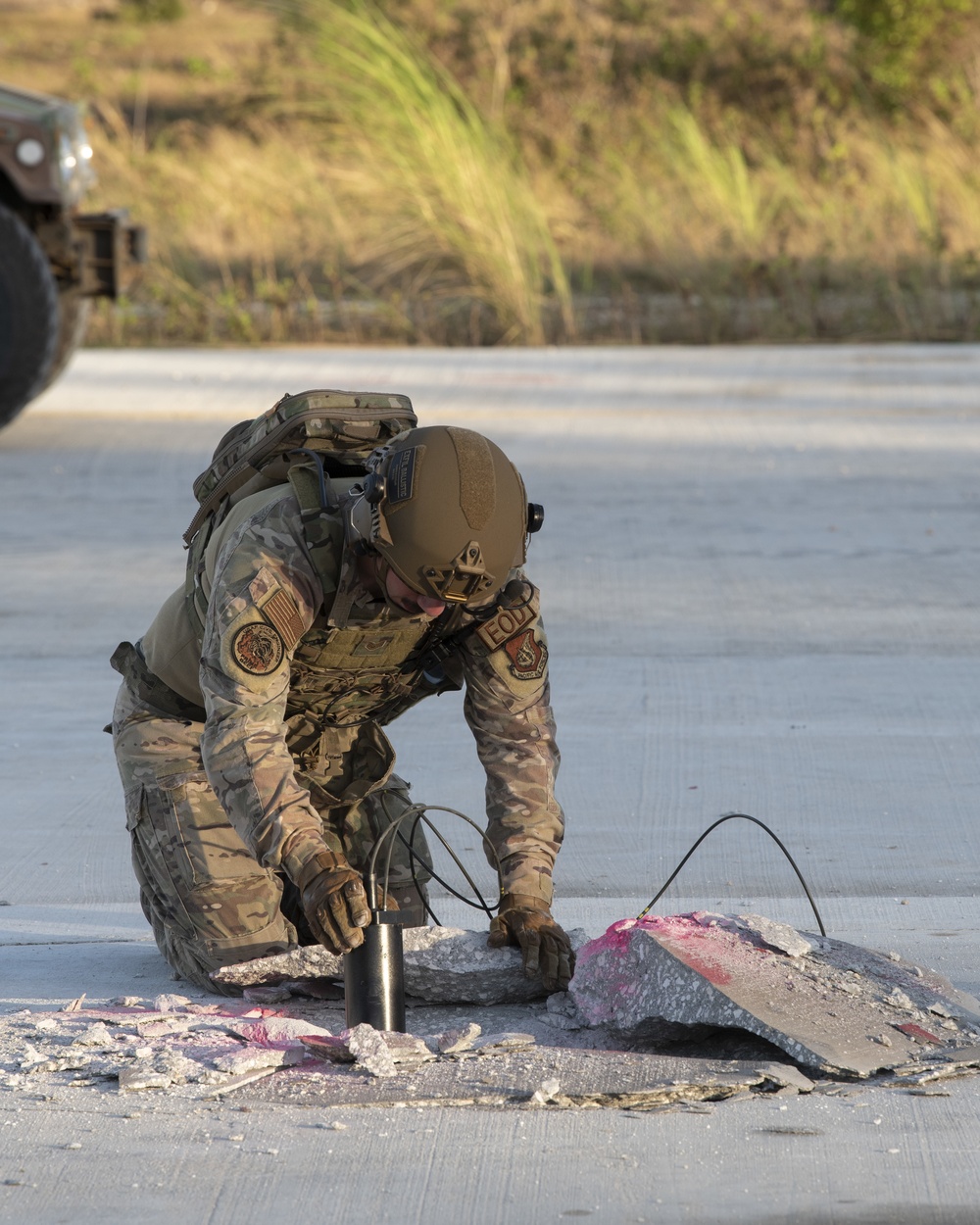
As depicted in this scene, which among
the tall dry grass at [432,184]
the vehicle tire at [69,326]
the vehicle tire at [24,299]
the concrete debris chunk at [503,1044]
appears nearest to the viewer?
the concrete debris chunk at [503,1044]

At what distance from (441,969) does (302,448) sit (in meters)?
0.94

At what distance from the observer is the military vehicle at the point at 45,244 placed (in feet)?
28.5

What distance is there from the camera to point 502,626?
334cm

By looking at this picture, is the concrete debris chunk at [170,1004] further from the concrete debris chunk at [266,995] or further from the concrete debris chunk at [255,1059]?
the concrete debris chunk at [255,1059]

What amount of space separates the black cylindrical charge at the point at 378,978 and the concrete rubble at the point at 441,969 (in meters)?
0.21

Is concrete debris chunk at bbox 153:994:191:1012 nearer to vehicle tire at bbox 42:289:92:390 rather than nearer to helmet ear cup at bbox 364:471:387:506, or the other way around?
helmet ear cup at bbox 364:471:387:506

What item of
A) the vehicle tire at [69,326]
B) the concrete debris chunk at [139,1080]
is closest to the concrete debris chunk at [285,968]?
the concrete debris chunk at [139,1080]

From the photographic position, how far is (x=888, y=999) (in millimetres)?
3059

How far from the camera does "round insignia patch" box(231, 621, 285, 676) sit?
310 cm

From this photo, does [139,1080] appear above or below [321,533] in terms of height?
below

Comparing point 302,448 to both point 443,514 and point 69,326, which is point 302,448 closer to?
point 443,514

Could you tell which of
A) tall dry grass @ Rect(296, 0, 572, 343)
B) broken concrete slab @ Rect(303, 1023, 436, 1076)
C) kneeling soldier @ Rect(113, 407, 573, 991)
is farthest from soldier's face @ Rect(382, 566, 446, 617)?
tall dry grass @ Rect(296, 0, 572, 343)

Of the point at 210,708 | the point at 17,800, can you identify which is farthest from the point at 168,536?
the point at 210,708

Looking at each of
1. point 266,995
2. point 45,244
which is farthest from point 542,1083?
point 45,244
